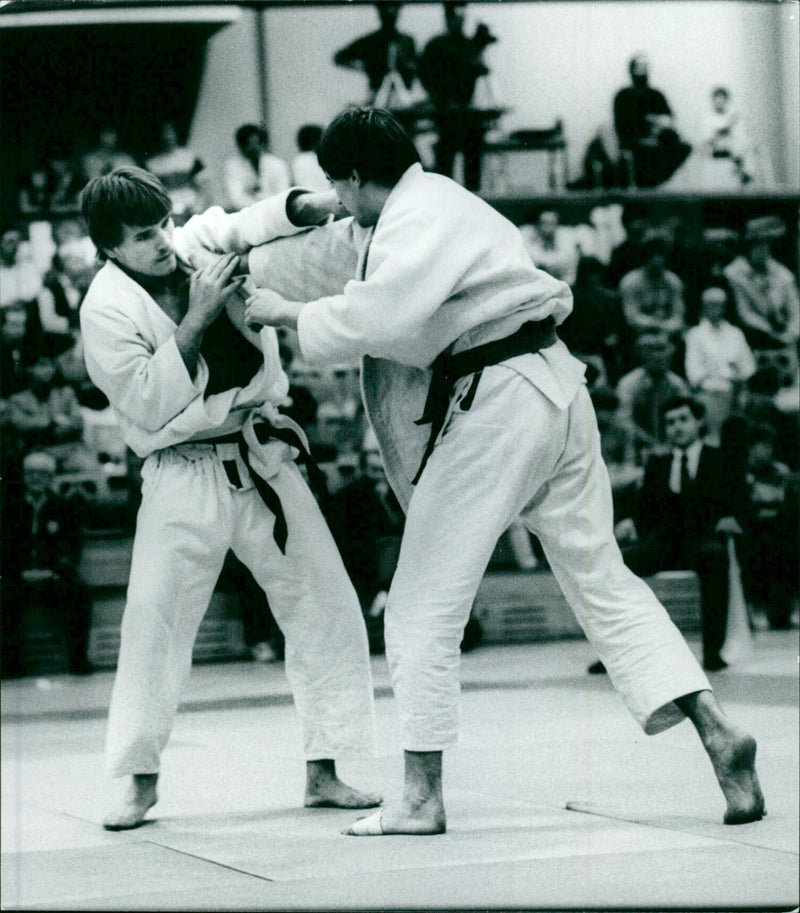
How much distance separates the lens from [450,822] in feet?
11.5

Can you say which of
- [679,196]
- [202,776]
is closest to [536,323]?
[202,776]

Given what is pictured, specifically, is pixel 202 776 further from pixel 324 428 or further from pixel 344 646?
pixel 324 428

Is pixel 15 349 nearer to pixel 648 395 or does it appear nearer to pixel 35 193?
pixel 35 193

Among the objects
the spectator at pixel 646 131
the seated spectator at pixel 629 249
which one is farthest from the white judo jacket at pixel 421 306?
the spectator at pixel 646 131

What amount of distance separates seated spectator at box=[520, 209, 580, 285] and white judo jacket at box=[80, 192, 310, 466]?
6.80m

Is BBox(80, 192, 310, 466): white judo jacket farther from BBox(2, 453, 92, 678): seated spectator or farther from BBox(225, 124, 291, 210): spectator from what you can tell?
BBox(225, 124, 291, 210): spectator

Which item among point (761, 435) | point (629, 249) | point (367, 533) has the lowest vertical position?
point (367, 533)

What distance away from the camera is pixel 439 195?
336cm

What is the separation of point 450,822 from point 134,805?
711 millimetres

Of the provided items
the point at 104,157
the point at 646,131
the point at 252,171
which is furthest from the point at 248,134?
the point at 646,131

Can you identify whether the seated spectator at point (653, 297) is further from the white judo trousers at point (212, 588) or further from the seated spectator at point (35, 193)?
the white judo trousers at point (212, 588)

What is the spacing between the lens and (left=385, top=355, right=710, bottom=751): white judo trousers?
3316 mm

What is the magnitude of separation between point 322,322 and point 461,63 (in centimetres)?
806

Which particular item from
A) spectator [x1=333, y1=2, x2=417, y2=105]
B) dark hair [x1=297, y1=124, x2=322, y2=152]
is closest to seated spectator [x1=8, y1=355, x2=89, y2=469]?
dark hair [x1=297, y1=124, x2=322, y2=152]
